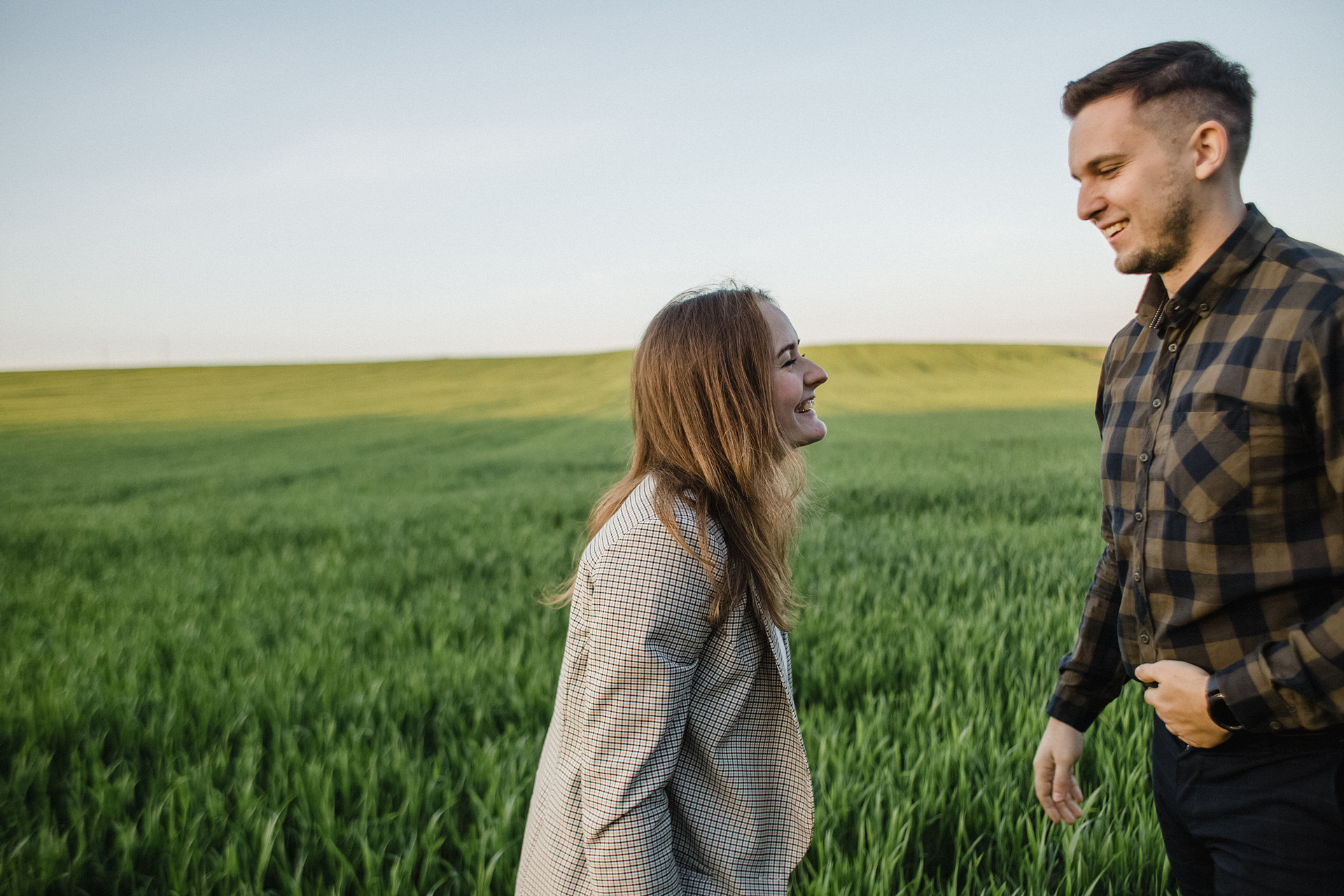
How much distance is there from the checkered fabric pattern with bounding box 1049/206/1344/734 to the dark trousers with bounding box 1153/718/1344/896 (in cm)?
11

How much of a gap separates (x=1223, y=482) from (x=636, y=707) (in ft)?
3.47

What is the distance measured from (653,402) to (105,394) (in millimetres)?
42587

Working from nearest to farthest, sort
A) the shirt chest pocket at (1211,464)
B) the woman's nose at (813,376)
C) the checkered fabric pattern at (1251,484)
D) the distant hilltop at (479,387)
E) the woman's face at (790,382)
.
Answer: the checkered fabric pattern at (1251,484) → the shirt chest pocket at (1211,464) → the woman's face at (790,382) → the woman's nose at (813,376) → the distant hilltop at (479,387)

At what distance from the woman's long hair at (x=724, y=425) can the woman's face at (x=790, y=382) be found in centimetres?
3

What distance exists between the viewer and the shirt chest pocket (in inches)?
49.2

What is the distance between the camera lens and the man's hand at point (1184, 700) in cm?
124

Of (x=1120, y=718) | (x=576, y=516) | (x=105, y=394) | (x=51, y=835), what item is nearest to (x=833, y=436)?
(x=576, y=516)

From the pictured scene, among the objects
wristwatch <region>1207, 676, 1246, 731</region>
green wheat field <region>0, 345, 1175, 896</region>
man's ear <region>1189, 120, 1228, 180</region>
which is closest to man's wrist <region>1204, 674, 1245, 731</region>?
wristwatch <region>1207, 676, 1246, 731</region>

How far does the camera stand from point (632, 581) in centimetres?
120

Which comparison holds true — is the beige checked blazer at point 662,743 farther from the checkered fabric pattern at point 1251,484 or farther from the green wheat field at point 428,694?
the green wheat field at point 428,694

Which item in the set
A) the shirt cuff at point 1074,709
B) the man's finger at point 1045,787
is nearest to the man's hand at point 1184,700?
the shirt cuff at point 1074,709

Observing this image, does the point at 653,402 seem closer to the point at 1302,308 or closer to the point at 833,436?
the point at 1302,308

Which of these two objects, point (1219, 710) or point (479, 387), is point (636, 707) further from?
point (479, 387)

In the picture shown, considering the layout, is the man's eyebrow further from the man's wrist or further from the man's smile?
the man's wrist
